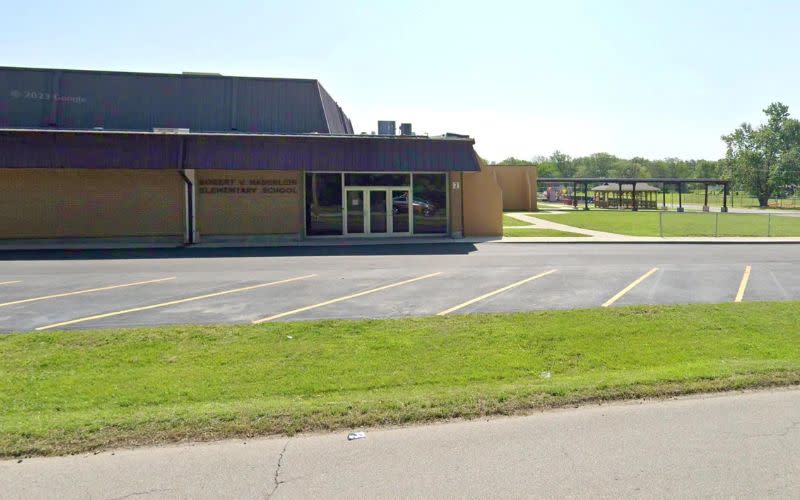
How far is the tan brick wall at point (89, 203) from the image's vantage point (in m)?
21.6

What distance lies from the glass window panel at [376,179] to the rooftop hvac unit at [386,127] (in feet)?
8.48

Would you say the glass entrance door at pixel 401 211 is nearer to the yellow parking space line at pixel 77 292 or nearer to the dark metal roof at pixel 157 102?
the dark metal roof at pixel 157 102

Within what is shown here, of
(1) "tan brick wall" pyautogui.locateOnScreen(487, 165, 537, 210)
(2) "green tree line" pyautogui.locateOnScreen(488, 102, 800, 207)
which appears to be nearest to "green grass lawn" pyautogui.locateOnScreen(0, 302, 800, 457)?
(1) "tan brick wall" pyautogui.locateOnScreen(487, 165, 537, 210)

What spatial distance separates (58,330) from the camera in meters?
7.88

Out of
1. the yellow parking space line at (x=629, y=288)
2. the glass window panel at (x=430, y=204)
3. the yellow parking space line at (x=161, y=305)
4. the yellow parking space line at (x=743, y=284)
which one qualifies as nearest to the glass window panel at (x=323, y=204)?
the glass window panel at (x=430, y=204)

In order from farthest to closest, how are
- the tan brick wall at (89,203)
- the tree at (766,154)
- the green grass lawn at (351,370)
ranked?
the tree at (766,154) < the tan brick wall at (89,203) < the green grass lawn at (351,370)

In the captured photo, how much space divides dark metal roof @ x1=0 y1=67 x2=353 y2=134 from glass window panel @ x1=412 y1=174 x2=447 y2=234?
206 inches

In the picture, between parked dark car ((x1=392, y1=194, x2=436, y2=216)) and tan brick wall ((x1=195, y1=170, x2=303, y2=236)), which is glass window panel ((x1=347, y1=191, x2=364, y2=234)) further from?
tan brick wall ((x1=195, y1=170, x2=303, y2=236))

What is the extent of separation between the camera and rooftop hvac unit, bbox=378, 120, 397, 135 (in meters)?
25.5

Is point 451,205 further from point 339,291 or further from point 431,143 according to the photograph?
point 339,291

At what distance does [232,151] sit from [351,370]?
1753 cm

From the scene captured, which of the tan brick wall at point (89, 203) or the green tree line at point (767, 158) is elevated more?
the green tree line at point (767, 158)

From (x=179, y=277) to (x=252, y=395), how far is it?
881cm

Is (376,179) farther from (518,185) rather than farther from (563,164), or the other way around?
(563,164)
